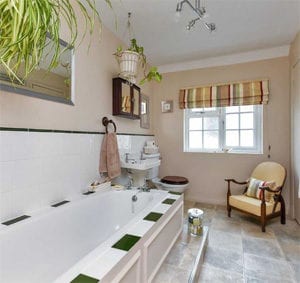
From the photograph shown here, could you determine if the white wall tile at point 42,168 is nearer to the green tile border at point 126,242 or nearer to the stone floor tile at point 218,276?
the green tile border at point 126,242

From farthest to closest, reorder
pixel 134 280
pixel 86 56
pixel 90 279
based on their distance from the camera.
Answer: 1. pixel 86 56
2. pixel 134 280
3. pixel 90 279

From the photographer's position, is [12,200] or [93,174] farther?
[93,174]

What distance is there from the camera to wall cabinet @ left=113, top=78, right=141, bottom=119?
2.49 m

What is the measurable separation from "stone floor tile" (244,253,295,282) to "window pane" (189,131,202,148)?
1.96m

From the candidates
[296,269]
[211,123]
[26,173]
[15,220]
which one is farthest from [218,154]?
[15,220]

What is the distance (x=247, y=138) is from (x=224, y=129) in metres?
0.38

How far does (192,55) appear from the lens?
3182 millimetres

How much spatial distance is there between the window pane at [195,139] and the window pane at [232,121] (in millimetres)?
495

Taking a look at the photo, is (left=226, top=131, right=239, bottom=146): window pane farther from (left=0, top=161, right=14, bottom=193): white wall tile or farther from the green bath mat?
(left=0, top=161, right=14, bottom=193): white wall tile

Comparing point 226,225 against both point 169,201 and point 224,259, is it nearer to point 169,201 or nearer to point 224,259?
point 224,259

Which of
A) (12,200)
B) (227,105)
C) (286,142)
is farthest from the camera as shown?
(227,105)

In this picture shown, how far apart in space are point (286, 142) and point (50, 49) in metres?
3.19

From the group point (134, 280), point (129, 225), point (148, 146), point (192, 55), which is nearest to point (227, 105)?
point (192, 55)

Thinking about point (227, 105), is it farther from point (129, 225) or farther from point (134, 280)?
point (134, 280)
